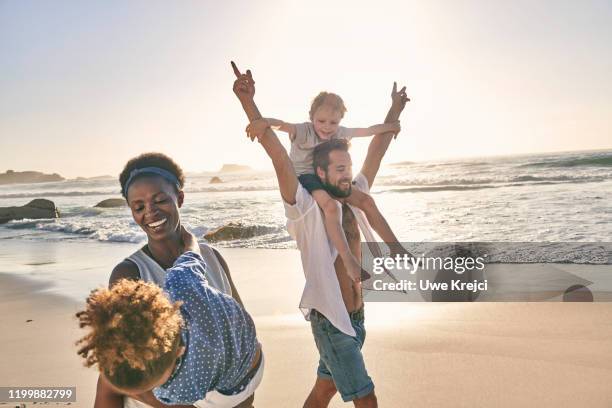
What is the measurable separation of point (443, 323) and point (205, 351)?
13.5ft

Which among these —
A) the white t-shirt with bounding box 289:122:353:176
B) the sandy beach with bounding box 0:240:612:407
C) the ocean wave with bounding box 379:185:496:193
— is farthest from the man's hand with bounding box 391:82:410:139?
the ocean wave with bounding box 379:185:496:193

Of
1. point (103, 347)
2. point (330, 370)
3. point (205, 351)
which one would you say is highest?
point (103, 347)

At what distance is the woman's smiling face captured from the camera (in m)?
2.25

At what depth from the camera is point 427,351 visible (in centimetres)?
471

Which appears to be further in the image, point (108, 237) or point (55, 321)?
point (108, 237)

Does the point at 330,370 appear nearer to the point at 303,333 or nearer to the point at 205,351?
the point at 205,351

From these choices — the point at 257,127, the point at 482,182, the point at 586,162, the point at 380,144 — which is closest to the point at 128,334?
the point at 257,127

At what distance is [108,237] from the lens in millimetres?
15125

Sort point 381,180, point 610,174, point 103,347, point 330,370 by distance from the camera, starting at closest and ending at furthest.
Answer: point 103,347 < point 330,370 < point 610,174 < point 381,180

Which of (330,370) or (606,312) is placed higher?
(330,370)

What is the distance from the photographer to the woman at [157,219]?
7.21 feet

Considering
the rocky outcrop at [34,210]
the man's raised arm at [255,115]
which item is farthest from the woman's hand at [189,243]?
the rocky outcrop at [34,210]

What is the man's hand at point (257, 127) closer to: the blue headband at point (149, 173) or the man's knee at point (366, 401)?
the blue headband at point (149, 173)

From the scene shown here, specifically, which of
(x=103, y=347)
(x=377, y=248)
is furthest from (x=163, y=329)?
(x=377, y=248)
